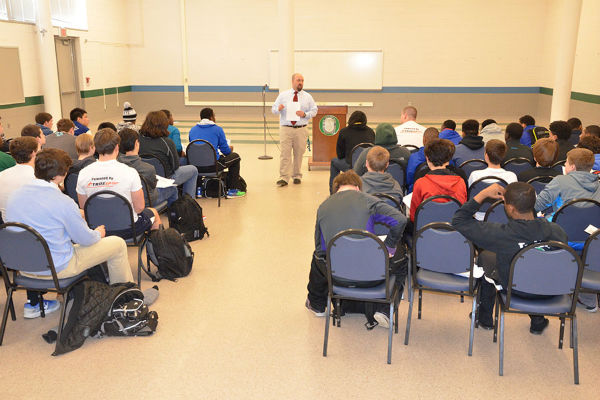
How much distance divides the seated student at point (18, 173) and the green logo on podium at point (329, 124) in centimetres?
529

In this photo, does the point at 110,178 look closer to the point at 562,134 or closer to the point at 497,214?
the point at 497,214

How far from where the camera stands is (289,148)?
7.72 m

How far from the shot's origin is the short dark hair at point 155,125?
559cm

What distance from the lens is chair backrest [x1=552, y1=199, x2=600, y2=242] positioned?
345 centimetres

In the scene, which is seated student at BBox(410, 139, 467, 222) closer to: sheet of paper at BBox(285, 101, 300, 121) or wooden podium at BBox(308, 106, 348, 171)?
sheet of paper at BBox(285, 101, 300, 121)

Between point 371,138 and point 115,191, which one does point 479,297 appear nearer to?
point 115,191

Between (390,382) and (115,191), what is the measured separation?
243 centimetres

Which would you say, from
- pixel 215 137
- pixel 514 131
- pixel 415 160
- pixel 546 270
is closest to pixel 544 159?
pixel 415 160

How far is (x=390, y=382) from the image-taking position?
298 cm

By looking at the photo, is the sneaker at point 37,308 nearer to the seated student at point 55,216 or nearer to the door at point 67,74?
the seated student at point 55,216

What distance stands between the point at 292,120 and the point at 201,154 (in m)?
1.83

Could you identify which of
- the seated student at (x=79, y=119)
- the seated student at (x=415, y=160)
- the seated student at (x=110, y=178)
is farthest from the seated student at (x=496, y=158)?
the seated student at (x=79, y=119)

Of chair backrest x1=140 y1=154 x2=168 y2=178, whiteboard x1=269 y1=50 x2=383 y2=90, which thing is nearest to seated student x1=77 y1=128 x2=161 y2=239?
chair backrest x1=140 y1=154 x2=168 y2=178

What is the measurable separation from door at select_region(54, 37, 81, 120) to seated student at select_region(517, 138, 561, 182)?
35.2ft
